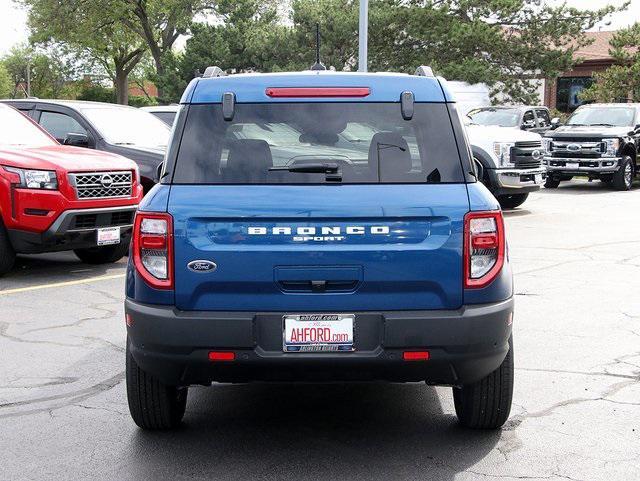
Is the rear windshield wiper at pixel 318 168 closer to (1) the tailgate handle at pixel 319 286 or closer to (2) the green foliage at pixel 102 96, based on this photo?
(1) the tailgate handle at pixel 319 286

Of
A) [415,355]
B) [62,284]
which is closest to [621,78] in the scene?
[62,284]

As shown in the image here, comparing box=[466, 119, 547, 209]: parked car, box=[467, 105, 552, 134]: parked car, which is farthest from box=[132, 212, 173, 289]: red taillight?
box=[467, 105, 552, 134]: parked car

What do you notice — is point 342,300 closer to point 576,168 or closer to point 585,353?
point 585,353

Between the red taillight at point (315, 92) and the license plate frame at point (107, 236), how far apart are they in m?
5.84

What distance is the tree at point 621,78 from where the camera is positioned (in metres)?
→ 32.2

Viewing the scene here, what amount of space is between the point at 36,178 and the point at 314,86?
19.3ft

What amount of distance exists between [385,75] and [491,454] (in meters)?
1.93

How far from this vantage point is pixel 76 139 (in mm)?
11406

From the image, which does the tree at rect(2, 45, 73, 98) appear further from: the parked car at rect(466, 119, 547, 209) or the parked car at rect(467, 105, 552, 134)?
the parked car at rect(466, 119, 547, 209)

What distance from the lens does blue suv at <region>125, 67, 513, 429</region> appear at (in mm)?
4145

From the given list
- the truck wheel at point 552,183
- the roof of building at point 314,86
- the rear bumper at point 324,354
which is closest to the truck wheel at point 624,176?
the truck wheel at point 552,183

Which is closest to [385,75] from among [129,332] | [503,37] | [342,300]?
[342,300]

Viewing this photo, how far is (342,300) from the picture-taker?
13.6 feet

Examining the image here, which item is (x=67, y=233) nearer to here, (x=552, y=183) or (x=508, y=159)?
(x=508, y=159)
